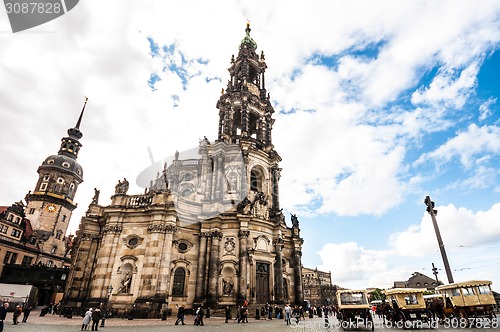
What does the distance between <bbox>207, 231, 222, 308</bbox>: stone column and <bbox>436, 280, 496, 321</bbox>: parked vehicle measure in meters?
17.7

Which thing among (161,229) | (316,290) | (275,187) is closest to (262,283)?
(161,229)

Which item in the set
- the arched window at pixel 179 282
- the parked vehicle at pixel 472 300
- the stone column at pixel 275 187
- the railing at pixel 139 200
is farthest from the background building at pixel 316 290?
the railing at pixel 139 200

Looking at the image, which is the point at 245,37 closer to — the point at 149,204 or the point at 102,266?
the point at 149,204

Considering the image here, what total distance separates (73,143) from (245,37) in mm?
49290

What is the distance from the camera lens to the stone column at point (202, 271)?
83.1 ft

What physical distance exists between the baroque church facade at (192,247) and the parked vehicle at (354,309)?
35.4 feet

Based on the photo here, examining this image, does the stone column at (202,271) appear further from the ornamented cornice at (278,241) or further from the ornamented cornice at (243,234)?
the ornamented cornice at (278,241)

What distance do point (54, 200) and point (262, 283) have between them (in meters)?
52.6

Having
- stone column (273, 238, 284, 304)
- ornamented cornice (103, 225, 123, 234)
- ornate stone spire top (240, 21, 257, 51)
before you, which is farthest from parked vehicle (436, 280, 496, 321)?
ornate stone spire top (240, 21, 257, 51)

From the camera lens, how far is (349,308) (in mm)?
16062

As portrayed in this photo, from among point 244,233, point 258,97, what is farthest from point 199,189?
point 258,97

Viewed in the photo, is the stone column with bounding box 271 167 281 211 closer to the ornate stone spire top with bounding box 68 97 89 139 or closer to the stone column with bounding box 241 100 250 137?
the stone column with bounding box 241 100 250 137

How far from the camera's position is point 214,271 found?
25.8m

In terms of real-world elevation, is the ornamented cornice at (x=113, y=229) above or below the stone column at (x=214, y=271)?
above
